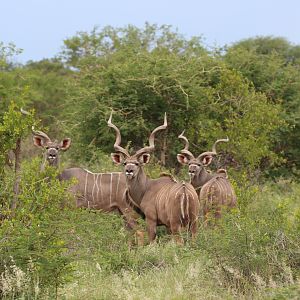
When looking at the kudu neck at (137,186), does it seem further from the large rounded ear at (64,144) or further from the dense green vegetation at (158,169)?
the large rounded ear at (64,144)

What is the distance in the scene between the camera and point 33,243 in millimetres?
4918

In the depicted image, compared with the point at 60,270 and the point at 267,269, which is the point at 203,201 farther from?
the point at 60,270

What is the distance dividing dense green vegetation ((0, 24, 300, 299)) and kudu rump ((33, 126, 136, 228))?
43cm

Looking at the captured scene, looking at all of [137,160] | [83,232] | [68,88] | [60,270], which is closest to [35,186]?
[83,232]

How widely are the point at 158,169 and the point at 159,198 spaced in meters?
1.89

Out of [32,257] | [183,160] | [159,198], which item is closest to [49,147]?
[183,160]

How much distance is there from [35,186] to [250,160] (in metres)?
4.53

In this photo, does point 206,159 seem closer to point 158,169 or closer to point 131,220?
point 158,169

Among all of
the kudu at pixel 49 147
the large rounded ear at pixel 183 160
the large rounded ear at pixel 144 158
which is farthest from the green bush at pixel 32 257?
the large rounded ear at pixel 183 160

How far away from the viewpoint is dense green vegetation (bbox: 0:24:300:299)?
195 inches

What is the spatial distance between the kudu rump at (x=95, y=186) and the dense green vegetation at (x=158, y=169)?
→ 43cm

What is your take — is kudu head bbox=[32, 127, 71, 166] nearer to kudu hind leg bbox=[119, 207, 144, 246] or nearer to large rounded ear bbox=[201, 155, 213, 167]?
kudu hind leg bbox=[119, 207, 144, 246]

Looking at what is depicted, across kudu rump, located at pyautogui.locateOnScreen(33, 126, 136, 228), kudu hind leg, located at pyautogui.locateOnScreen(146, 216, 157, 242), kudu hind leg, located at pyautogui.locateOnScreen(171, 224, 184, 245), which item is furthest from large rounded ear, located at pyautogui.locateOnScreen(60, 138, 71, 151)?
kudu hind leg, located at pyautogui.locateOnScreen(171, 224, 184, 245)

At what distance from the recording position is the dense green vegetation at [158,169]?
4953mm
